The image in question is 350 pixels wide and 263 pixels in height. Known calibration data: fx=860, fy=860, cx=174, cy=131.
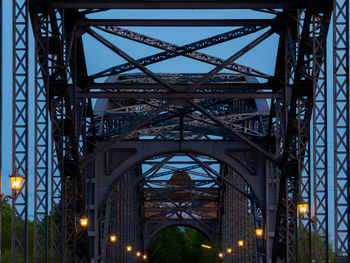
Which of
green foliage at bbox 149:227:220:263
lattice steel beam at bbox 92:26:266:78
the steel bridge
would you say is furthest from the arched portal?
green foliage at bbox 149:227:220:263

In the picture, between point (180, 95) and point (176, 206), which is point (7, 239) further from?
Result: point (180, 95)

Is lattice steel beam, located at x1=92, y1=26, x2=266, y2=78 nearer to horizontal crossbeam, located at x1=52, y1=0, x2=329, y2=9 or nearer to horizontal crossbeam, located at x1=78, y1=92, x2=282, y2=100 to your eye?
horizontal crossbeam, located at x1=78, y1=92, x2=282, y2=100

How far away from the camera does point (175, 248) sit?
119 metres

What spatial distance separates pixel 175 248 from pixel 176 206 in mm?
41189

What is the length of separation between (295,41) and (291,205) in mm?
6605

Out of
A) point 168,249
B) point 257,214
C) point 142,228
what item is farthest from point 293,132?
point 168,249

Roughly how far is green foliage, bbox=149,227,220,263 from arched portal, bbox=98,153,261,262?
17.0 metres

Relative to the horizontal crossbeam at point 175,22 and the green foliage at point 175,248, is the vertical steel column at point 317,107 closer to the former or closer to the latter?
the horizontal crossbeam at point 175,22

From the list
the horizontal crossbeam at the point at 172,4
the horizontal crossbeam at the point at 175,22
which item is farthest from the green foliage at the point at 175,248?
the horizontal crossbeam at the point at 172,4

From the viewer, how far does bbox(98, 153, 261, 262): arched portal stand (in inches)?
2006

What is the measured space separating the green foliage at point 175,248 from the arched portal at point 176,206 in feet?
55.6

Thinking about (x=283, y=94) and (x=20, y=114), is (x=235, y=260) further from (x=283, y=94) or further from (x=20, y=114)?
(x=20, y=114)

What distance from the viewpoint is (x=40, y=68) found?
2717 cm

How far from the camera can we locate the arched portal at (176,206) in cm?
5096
